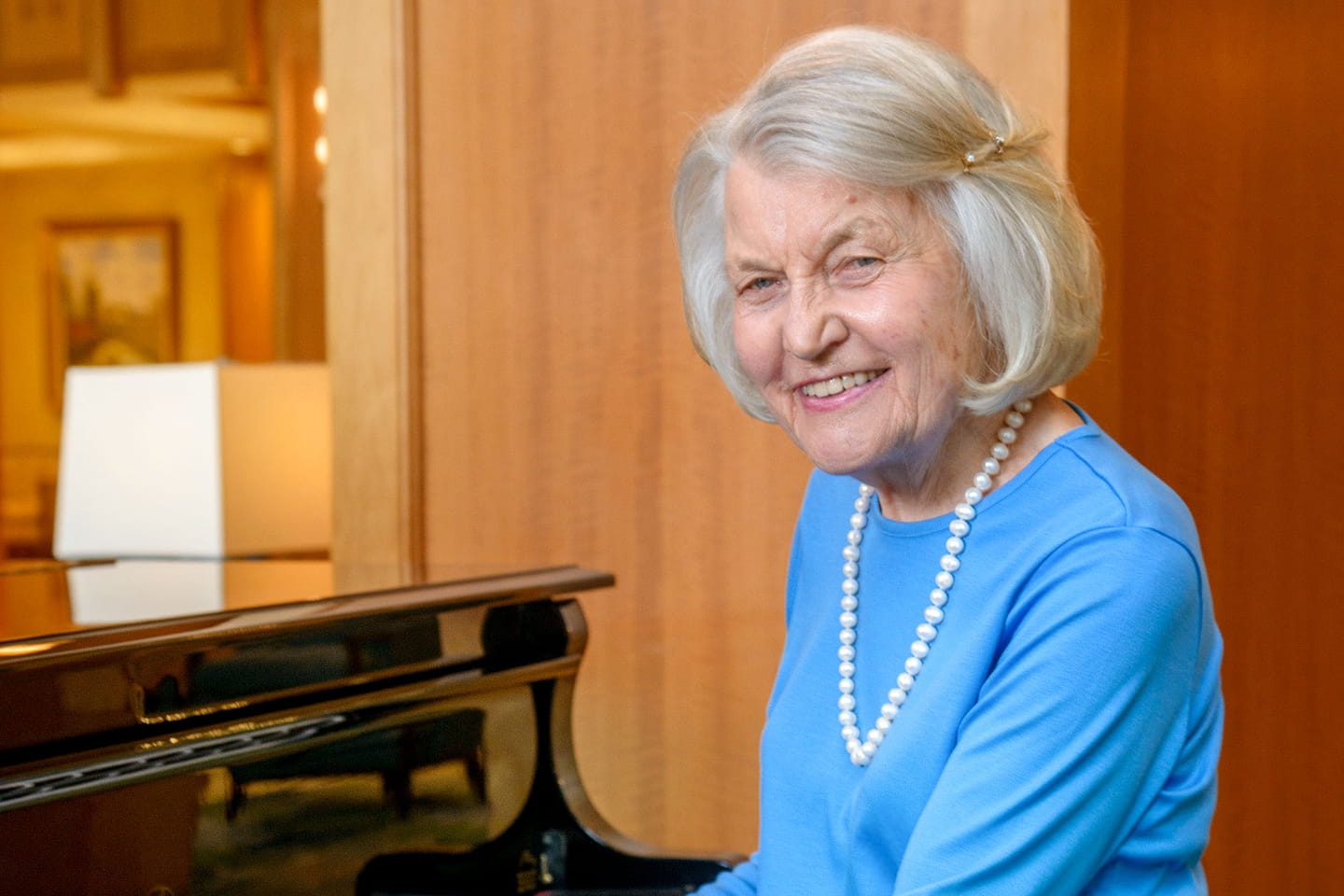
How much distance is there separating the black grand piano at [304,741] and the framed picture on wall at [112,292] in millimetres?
9595

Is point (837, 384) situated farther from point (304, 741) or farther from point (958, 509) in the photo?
point (304, 741)

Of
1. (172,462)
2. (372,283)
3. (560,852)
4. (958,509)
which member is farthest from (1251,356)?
(172,462)

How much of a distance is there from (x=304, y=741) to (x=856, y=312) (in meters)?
0.64

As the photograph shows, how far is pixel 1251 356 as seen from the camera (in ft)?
7.63

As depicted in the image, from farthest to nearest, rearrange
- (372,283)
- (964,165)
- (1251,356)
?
1. (372,283)
2. (1251,356)
3. (964,165)

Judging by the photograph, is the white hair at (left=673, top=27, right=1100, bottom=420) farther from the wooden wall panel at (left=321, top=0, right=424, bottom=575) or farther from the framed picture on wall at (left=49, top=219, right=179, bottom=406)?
the framed picture on wall at (left=49, top=219, right=179, bottom=406)

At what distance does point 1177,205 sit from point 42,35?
6.78m

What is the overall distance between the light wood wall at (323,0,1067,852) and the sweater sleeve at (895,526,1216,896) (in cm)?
127

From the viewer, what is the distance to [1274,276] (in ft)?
7.68

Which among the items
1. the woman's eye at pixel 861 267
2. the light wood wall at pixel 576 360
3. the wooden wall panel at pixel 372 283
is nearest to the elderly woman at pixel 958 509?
the woman's eye at pixel 861 267

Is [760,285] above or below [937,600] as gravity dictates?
A: above

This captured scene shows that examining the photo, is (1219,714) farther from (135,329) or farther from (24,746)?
(135,329)

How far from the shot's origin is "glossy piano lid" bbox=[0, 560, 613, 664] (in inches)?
50.3

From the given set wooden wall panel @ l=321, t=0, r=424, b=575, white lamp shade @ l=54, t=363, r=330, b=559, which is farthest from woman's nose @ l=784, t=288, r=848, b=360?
white lamp shade @ l=54, t=363, r=330, b=559
